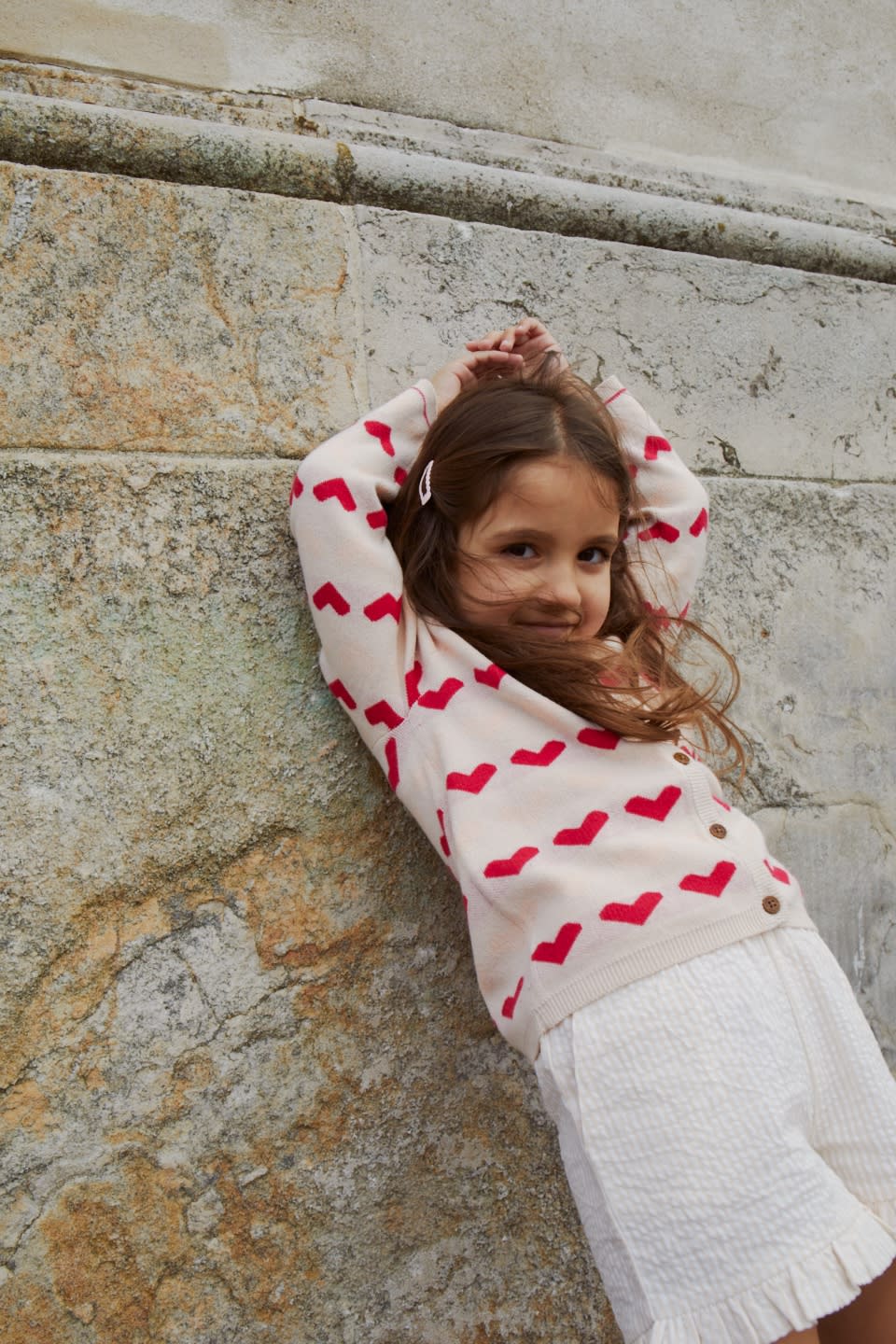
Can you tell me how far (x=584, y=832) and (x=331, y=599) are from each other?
0.42m

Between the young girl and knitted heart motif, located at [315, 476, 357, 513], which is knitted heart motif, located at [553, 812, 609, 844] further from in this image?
knitted heart motif, located at [315, 476, 357, 513]

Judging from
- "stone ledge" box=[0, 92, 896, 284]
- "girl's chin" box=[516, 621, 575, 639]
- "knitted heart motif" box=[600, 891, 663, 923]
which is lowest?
"knitted heart motif" box=[600, 891, 663, 923]

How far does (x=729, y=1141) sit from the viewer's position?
1.13m

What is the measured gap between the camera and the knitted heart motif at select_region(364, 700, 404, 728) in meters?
1.37

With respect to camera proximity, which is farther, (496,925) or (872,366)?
(872,366)

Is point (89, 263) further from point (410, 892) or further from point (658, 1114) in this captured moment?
point (658, 1114)

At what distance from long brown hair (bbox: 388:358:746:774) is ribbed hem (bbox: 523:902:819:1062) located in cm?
24

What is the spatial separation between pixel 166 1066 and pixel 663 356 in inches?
53.0

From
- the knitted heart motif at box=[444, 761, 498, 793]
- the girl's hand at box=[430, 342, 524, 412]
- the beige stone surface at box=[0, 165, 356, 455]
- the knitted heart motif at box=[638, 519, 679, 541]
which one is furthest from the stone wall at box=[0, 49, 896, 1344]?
the knitted heart motif at box=[638, 519, 679, 541]

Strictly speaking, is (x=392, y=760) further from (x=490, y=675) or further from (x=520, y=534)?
(x=520, y=534)

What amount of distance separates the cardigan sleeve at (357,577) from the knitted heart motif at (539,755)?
15 centimetres

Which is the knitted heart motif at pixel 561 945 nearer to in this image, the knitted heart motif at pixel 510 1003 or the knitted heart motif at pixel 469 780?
the knitted heart motif at pixel 510 1003

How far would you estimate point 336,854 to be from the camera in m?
1.46

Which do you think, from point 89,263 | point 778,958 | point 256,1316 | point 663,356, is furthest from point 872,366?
point 256,1316
